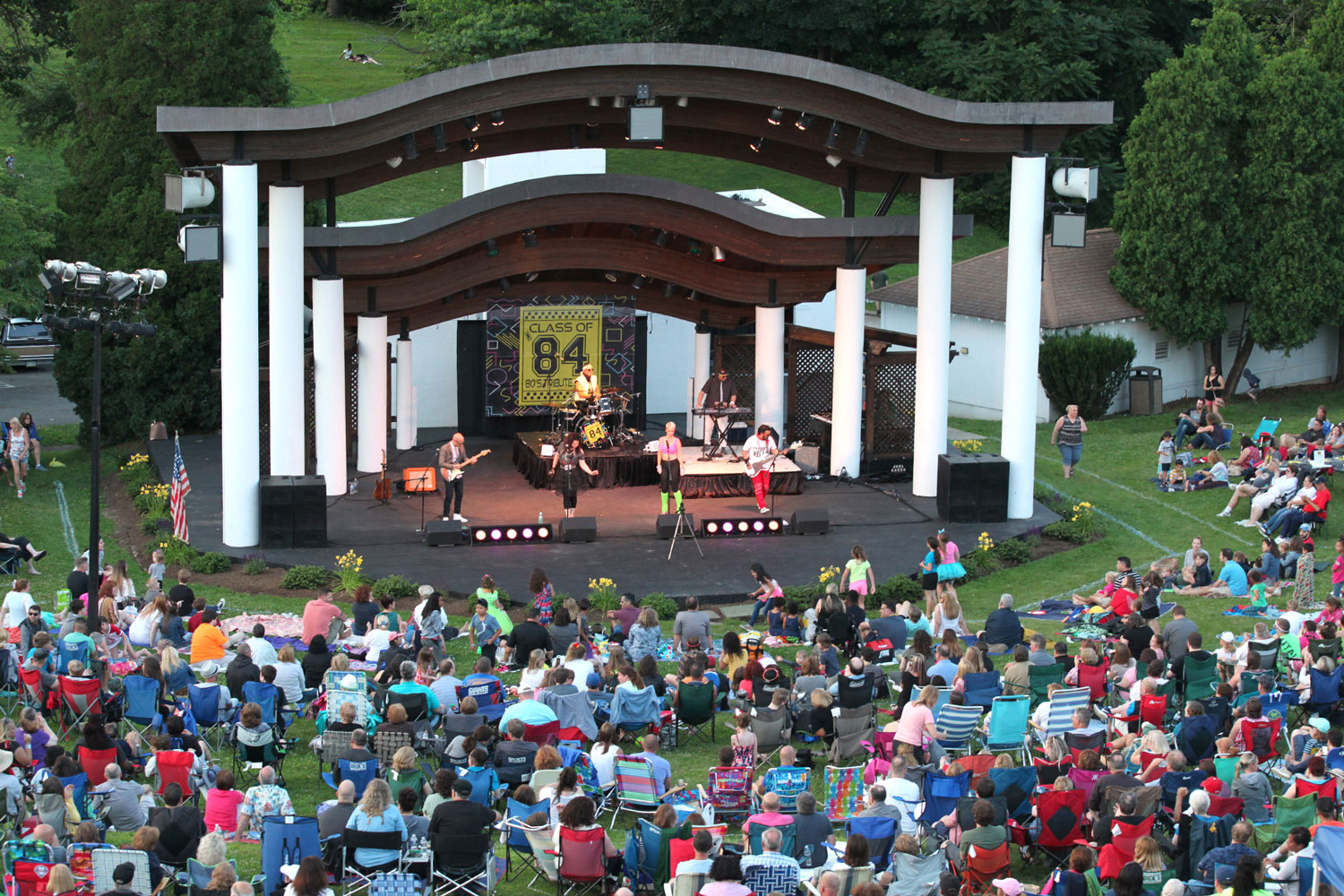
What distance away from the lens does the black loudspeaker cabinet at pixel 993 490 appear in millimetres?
24047

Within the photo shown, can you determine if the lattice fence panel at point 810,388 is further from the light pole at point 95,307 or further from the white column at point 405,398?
the light pole at point 95,307

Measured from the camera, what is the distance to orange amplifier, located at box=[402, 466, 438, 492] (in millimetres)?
24141

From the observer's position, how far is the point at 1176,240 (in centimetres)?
3541

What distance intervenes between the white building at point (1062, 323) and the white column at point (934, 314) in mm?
9707

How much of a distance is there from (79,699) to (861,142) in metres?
14.7

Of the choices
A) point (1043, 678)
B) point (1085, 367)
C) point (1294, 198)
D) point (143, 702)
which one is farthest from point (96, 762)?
point (1294, 198)

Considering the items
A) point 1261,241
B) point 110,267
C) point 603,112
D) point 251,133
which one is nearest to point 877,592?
point 603,112

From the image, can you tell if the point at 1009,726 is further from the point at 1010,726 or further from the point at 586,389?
the point at 586,389

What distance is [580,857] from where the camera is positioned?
1149 centimetres

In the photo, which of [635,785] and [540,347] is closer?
[635,785]

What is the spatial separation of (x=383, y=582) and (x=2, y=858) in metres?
8.68

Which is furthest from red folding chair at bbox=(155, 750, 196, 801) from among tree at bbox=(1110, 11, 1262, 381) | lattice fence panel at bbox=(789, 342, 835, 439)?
tree at bbox=(1110, 11, 1262, 381)

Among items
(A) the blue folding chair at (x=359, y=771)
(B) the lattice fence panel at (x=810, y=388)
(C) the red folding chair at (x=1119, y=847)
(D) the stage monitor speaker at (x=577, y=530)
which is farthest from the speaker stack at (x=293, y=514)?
(C) the red folding chair at (x=1119, y=847)

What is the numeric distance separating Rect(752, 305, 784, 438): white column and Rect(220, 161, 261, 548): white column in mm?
9747
